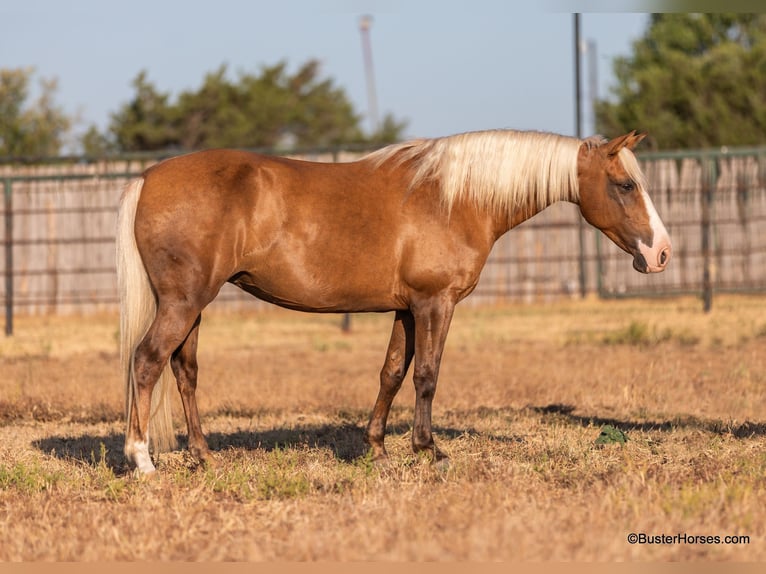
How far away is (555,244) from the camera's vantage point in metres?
18.4

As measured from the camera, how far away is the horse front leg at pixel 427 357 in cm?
625

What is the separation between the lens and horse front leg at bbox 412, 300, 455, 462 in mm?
6254

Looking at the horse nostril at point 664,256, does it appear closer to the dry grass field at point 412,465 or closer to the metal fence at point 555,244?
the dry grass field at point 412,465

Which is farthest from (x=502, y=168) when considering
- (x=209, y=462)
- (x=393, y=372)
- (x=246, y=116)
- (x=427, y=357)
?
(x=246, y=116)

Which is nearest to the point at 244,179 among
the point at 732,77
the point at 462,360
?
the point at 462,360

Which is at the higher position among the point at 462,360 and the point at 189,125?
the point at 189,125

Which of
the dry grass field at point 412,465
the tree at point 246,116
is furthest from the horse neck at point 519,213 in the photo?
the tree at point 246,116

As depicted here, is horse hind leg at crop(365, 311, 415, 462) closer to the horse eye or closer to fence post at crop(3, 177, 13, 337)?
the horse eye

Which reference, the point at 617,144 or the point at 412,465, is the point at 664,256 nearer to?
the point at 617,144

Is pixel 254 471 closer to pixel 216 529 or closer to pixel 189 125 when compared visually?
pixel 216 529

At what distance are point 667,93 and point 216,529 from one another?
27451mm

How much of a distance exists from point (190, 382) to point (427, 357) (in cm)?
149

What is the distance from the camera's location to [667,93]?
29.8 metres

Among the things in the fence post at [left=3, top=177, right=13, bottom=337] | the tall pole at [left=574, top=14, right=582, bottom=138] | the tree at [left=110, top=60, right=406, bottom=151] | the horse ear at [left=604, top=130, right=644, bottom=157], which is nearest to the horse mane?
the horse ear at [left=604, top=130, right=644, bottom=157]
